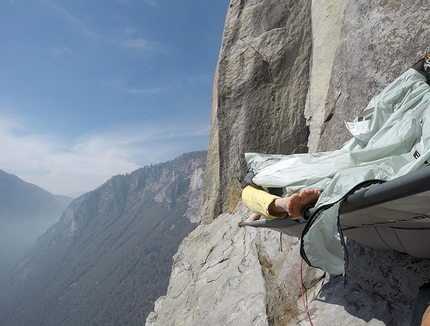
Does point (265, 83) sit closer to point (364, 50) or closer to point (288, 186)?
point (364, 50)

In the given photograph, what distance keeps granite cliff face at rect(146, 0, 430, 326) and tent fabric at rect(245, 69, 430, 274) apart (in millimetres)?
1622

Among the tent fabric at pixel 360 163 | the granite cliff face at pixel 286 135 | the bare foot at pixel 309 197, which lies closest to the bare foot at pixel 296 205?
the bare foot at pixel 309 197

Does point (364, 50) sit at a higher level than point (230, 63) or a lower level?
lower

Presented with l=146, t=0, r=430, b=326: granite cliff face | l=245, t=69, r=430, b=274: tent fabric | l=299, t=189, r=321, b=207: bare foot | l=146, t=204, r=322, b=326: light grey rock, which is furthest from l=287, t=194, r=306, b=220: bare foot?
l=146, t=204, r=322, b=326: light grey rock

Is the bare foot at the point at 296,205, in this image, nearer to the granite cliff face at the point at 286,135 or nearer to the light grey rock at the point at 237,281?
the granite cliff face at the point at 286,135

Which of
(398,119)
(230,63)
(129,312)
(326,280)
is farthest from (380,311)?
(129,312)

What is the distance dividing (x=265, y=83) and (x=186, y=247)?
6623 millimetres

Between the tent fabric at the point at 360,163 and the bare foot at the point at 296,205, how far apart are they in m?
0.21

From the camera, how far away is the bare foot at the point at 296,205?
2.71 m

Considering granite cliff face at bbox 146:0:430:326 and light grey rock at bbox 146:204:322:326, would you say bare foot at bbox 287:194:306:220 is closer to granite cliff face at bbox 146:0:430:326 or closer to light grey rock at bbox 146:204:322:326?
granite cliff face at bbox 146:0:430:326

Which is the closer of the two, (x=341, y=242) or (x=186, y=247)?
(x=341, y=242)

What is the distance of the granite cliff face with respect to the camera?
4.00m

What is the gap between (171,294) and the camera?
28.9 ft

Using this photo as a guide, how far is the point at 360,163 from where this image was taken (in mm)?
2900
